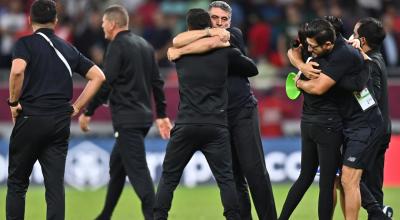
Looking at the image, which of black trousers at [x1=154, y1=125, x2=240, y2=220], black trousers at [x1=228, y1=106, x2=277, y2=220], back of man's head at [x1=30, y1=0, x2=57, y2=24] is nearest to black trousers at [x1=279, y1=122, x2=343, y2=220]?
black trousers at [x1=228, y1=106, x2=277, y2=220]

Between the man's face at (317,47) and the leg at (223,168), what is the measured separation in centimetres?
116

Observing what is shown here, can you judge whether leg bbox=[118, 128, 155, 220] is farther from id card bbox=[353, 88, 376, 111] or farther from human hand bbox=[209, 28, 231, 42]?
id card bbox=[353, 88, 376, 111]

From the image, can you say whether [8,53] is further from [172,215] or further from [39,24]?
[39,24]

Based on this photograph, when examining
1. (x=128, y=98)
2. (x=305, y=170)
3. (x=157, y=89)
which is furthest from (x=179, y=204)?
(x=305, y=170)

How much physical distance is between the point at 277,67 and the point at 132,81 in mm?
8532

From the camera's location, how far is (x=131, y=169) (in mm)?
11188

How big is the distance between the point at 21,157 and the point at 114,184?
223cm

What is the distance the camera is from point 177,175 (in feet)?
32.1

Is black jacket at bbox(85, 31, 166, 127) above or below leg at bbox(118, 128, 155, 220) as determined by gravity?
above

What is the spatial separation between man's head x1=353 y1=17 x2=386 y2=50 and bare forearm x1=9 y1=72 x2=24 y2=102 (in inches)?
138

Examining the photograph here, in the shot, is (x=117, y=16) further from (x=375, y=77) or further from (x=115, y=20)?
(x=375, y=77)

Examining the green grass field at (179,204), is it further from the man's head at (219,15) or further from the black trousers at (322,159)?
the man's head at (219,15)

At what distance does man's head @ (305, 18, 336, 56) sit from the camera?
959cm

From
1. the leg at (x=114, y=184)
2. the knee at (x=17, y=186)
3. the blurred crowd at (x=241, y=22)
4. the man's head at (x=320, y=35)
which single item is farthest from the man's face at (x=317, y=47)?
the blurred crowd at (x=241, y=22)
